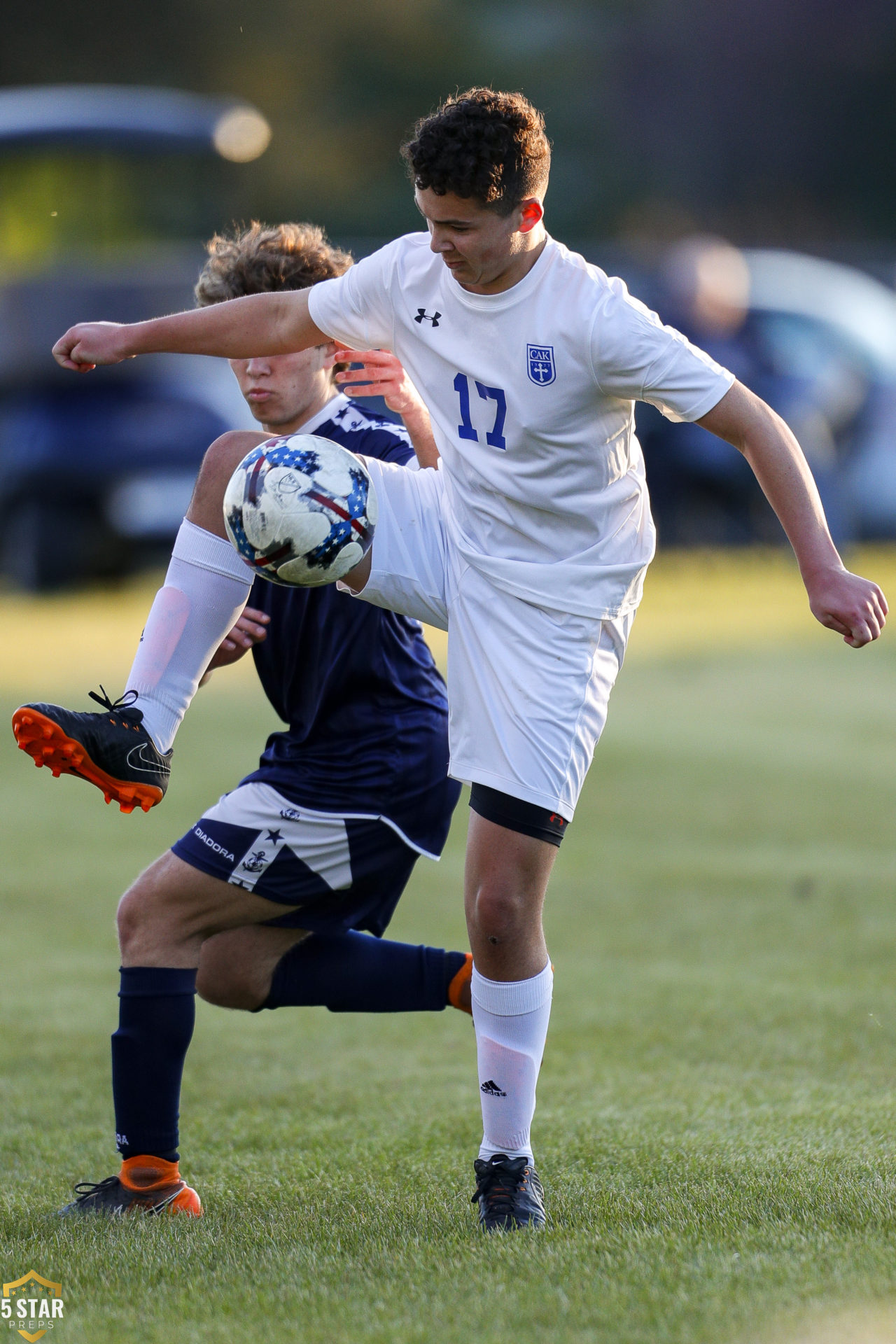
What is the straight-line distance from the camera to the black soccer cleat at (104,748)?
313 centimetres

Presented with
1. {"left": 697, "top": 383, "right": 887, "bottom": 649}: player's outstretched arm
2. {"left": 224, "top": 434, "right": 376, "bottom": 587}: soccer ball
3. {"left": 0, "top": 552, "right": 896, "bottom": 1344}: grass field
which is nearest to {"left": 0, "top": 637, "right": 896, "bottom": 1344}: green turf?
{"left": 0, "top": 552, "right": 896, "bottom": 1344}: grass field

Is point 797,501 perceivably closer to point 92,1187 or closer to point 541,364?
point 541,364

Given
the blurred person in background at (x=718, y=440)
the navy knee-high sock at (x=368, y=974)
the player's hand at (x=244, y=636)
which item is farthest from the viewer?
the blurred person in background at (x=718, y=440)

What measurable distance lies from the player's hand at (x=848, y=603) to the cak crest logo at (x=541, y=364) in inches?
23.8

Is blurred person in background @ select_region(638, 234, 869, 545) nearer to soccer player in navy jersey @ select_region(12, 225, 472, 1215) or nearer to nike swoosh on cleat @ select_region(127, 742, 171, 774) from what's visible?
soccer player in navy jersey @ select_region(12, 225, 472, 1215)

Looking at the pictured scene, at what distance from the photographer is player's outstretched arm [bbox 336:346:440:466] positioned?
3.64 metres

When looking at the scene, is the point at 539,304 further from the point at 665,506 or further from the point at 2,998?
the point at 665,506

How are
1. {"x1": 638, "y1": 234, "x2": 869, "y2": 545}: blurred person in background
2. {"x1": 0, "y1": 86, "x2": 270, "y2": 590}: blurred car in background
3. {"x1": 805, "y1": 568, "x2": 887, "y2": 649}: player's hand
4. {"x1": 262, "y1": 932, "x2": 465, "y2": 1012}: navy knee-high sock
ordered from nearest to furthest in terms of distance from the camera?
{"x1": 805, "y1": 568, "x2": 887, "y2": 649}: player's hand
{"x1": 262, "y1": 932, "x2": 465, "y2": 1012}: navy knee-high sock
{"x1": 0, "y1": 86, "x2": 270, "y2": 590}: blurred car in background
{"x1": 638, "y1": 234, "x2": 869, "y2": 545}: blurred person in background

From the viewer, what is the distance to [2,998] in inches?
230

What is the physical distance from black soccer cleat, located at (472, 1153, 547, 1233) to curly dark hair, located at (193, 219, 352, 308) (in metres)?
1.94

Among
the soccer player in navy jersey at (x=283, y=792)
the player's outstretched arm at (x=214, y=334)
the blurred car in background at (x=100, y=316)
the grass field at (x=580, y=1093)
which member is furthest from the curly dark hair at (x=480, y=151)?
the blurred car in background at (x=100, y=316)

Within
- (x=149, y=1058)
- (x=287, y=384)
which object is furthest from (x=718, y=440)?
(x=149, y=1058)

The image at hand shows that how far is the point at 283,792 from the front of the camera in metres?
3.62

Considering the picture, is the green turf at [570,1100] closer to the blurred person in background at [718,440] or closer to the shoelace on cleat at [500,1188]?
the shoelace on cleat at [500,1188]
